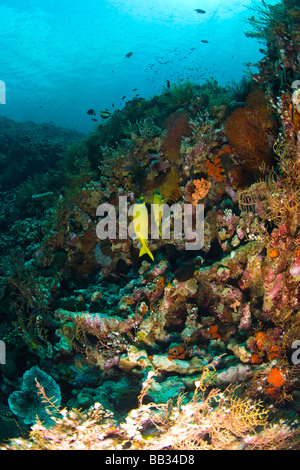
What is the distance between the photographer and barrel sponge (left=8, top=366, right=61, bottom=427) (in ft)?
10.7

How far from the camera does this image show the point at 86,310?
455 centimetres

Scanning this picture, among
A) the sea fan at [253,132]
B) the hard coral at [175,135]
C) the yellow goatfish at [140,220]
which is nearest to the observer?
the yellow goatfish at [140,220]

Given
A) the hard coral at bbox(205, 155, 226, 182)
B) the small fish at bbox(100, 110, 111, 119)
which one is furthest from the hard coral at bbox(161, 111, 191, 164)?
the small fish at bbox(100, 110, 111, 119)

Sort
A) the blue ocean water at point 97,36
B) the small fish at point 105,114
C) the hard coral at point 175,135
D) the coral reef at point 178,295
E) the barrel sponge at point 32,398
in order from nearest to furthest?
the coral reef at point 178,295 < the barrel sponge at point 32,398 < the hard coral at point 175,135 < the small fish at point 105,114 < the blue ocean water at point 97,36

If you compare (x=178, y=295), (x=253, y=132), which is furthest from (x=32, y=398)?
(x=253, y=132)

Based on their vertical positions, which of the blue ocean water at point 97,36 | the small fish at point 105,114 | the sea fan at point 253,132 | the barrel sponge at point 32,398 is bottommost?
the barrel sponge at point 32,398

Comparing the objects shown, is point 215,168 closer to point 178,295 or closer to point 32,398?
point 178,295

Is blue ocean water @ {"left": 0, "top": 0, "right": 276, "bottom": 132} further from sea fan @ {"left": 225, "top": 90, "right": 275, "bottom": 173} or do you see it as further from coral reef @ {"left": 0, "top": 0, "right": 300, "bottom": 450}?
sea fan @ {"left": 225, "top": 90, "right": 275, "bottom": 173}

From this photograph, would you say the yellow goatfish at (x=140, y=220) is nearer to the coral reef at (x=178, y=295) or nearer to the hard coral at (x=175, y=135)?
the coral reef at (x=178, y=295)

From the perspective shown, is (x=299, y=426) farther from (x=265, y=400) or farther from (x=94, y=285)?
(x=94, y=285)

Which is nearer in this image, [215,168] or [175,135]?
[215,168]

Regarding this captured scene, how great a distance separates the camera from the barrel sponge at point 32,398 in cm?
326

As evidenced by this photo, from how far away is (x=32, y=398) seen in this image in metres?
3.47

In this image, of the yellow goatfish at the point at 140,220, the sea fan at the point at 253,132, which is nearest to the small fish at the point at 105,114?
the sea fan at the point at 253,132
